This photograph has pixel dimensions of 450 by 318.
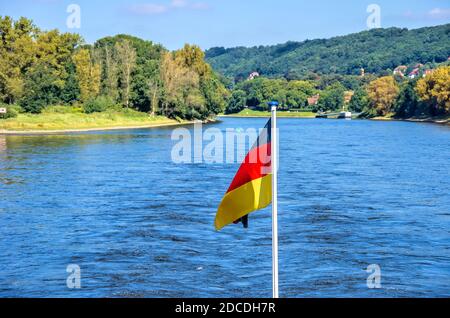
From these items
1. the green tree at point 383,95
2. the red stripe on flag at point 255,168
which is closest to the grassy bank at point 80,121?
the green tree at point 383,95

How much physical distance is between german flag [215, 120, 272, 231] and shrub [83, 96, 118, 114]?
110 meters

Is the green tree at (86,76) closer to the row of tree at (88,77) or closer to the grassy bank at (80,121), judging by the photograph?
the row of tree at (88,77)

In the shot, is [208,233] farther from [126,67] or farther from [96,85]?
[126,67]

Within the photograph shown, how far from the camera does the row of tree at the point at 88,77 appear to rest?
113625mm

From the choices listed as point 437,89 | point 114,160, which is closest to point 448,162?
point 114,160

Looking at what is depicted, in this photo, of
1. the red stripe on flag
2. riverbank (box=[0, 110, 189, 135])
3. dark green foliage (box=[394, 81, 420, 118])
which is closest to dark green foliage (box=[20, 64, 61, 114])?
riverbank (box=[0, 110, 189, 135])

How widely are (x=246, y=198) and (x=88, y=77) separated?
378ft

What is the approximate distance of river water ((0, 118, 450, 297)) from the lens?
19922 mm

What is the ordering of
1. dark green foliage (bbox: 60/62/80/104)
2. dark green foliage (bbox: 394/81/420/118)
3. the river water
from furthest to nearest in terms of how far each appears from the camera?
1. dark green foliage (bbox: 394/81/420/118)
2. dark green foliage (bbox: 60/62/80/104)
3. the river water

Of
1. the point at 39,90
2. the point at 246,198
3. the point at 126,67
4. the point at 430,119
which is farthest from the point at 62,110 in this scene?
the point at 246,198

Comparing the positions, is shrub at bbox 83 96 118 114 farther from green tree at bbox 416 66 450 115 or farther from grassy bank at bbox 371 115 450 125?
green tree at bbox 416 66 450 115

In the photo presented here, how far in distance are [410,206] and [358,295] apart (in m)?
15.4

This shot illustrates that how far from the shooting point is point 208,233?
27266 millimetres

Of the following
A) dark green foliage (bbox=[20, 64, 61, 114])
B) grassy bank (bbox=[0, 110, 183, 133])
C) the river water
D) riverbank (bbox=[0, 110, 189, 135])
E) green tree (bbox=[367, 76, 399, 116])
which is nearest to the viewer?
the river water
